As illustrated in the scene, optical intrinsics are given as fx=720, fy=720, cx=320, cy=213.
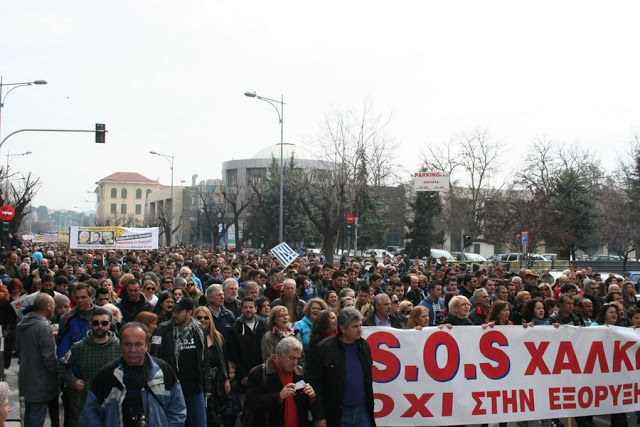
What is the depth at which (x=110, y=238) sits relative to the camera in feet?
101

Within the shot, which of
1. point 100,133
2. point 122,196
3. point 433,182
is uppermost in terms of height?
point 122,196

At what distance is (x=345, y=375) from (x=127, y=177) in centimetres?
17159

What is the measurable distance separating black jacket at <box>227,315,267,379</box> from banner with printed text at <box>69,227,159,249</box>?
2387cm

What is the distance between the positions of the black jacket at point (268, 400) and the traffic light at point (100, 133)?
2404cm

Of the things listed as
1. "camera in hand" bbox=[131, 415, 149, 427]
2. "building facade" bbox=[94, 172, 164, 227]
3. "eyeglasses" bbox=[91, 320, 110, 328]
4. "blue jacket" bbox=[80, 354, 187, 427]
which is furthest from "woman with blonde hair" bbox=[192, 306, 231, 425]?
"building facade" bbox=[94, 172, 164, 227]

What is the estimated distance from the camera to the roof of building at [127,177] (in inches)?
6594

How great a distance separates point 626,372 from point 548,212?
4269 cm

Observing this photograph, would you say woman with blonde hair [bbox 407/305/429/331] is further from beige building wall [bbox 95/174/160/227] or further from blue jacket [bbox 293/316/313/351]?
beige building wall [bbox 95/174/160/227]

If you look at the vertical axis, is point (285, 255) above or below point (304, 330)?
above

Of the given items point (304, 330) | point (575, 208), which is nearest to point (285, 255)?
point (304, 330)

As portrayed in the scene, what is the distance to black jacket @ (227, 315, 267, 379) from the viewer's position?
7418mm

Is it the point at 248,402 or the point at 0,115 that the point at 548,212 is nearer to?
the point at 0,115

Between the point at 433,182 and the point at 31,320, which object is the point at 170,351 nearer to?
the point at 31,320

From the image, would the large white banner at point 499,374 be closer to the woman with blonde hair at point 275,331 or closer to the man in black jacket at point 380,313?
the man in black jacket at point 380,313
